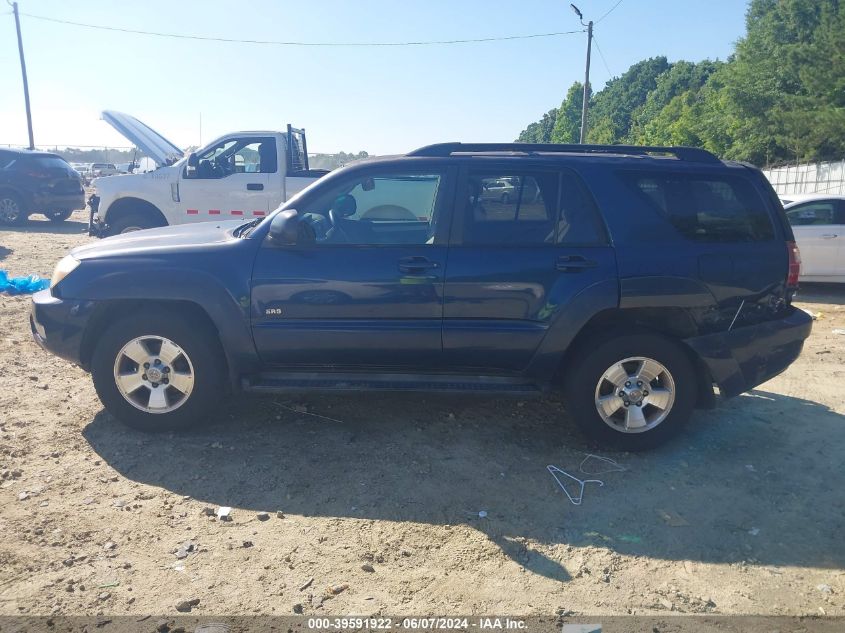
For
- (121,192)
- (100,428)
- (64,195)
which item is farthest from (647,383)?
(64,195)

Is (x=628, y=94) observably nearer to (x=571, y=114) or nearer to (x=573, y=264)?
(x=571, y=114)

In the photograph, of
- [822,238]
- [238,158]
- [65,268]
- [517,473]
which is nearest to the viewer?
[517,473]

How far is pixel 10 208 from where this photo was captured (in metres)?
15.9

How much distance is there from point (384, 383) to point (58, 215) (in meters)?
15.8

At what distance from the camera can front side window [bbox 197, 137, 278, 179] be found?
9.86 meters

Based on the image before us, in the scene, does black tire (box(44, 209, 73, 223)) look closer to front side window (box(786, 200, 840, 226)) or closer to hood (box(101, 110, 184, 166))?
hood (box(101, 110, 184, 166))

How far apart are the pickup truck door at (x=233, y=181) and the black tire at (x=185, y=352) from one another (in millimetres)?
5911

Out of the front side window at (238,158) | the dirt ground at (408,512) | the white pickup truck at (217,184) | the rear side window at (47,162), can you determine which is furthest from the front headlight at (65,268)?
the rear side window at (47,162)

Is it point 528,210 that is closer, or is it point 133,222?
point 528,210

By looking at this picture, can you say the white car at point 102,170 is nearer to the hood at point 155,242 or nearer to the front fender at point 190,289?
the hood at point 155,242

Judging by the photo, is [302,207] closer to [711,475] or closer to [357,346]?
[357,346]

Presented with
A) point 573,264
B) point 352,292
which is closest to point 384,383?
point 352,292

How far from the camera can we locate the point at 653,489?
3.87 meters

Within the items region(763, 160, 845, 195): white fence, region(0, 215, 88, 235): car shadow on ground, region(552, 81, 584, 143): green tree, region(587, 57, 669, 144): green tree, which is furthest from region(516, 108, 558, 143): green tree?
region(0, 215, 88, 235): car shadow on ground
